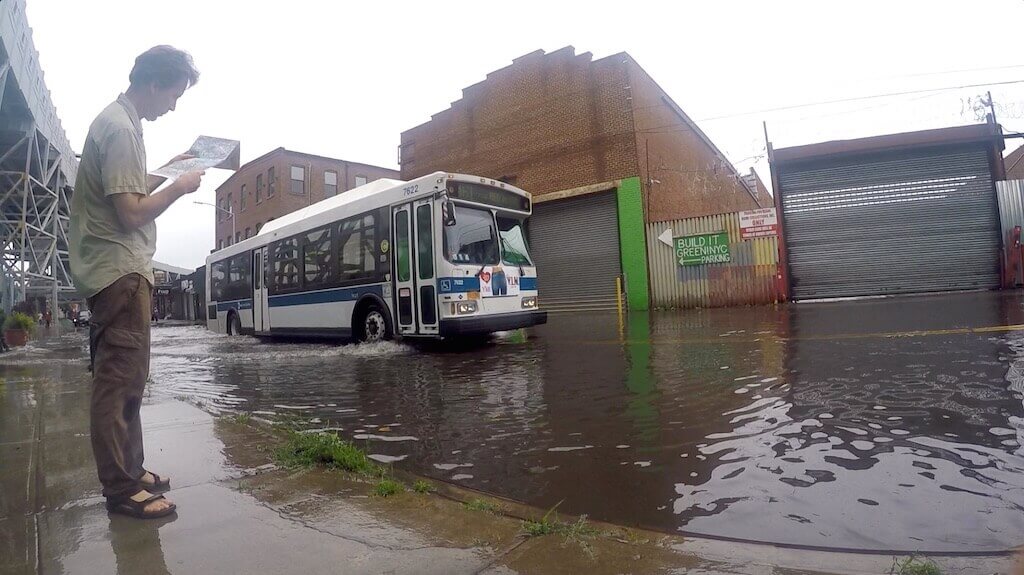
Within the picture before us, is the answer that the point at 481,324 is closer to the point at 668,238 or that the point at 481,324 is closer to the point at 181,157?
the point at 181,157

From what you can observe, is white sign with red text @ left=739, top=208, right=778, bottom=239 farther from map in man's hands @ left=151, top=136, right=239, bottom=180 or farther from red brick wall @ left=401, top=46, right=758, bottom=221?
map in man's hands @ left=151, top=136, right=239, bottom=180

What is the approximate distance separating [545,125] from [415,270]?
40.1ft

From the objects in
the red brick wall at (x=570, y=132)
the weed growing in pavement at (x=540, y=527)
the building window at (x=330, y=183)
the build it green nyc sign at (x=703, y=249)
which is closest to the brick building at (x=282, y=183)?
the building window at (x=330, y=183)

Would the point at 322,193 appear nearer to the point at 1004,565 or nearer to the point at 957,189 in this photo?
the point at 957,189

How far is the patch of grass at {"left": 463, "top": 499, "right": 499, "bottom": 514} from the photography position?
2436 mm

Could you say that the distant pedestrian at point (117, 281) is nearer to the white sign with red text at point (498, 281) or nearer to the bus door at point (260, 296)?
the white sign with red text at point (498, 281)

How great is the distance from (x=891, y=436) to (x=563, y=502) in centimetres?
204

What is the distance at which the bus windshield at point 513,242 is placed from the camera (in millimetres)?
9484

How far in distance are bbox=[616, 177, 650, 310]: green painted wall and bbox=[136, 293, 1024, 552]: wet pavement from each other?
30.7ft

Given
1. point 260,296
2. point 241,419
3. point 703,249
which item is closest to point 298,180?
point 260,296

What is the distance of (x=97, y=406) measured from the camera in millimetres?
2320

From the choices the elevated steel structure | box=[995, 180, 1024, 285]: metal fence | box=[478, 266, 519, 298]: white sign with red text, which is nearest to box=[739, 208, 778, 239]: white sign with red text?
box=[995, 180, 1024, 285]: metal fence

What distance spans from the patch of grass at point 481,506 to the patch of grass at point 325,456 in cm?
73

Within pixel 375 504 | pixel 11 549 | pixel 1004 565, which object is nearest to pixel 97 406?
pixel 11 549
